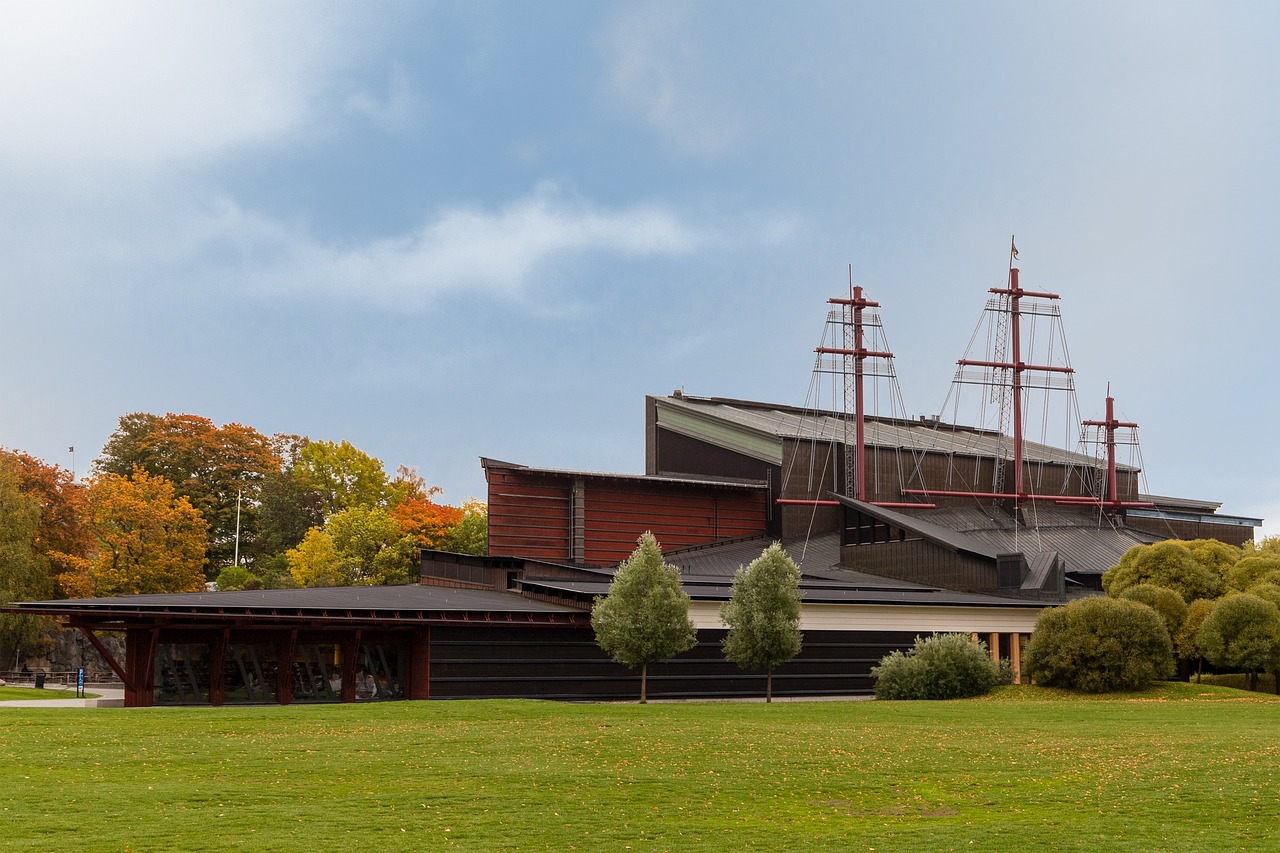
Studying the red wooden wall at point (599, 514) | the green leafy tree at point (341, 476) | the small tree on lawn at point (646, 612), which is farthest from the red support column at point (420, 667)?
the green leafy tree at point (341, 476)

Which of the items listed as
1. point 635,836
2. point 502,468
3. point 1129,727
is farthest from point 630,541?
A: point 635,836

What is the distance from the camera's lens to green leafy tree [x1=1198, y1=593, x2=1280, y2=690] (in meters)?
37.7

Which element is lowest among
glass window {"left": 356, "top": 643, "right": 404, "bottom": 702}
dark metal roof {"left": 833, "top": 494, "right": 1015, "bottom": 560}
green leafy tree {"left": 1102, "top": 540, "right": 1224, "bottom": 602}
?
glass window {"left": 356, "top": 643, "right": 404, "bottom": 702}

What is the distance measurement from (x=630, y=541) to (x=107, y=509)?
A: 24.3m

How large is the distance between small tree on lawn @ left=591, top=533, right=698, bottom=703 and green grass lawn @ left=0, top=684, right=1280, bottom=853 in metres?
8.37

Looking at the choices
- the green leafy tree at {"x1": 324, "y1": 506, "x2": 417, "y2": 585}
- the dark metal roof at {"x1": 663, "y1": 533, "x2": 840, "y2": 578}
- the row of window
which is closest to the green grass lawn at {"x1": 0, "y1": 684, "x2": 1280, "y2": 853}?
the row of window

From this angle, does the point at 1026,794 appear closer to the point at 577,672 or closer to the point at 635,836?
the point at 635,836

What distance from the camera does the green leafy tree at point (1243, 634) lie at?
124 ft

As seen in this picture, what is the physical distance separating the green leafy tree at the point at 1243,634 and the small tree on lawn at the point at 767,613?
1227 centimetres

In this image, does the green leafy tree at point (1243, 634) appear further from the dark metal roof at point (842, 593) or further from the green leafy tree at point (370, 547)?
the green leafy tree at point (370, 547)

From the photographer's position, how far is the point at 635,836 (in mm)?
14484

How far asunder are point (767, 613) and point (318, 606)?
12183 mm

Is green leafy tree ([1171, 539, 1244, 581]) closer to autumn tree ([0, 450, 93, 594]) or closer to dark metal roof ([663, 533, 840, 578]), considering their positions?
dark metal roof ([663, 533, 840, 578])

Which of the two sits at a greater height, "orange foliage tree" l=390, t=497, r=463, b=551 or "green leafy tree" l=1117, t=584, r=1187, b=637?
"orange foliage tree" l=390, t=497, r=463, b=551
